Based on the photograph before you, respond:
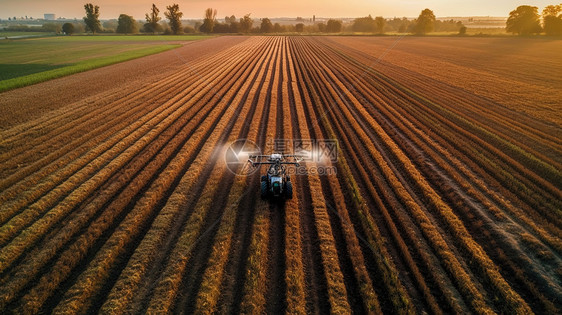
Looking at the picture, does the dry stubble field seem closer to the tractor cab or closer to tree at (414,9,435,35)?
the tractor cab

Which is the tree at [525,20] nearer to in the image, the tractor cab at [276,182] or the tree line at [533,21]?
the tree line at [533,21]

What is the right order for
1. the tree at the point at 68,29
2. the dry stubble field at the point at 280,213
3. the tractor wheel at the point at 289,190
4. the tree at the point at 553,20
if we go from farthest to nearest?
the tree at the point at 68,29, the tree at the point at 553,20, the tractor wheel at the point at 289,190, the dry stubble field at the point at 280,213

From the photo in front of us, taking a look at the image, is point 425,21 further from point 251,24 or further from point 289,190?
point 289,190

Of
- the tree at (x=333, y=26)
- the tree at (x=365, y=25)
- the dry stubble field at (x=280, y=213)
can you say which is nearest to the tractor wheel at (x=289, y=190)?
the dry stubble field at (x=280, y=213)

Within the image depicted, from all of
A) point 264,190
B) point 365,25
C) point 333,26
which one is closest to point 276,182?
point 264,190

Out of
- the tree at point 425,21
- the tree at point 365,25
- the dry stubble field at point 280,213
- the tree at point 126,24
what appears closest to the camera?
the dry stubble field at point 280,213

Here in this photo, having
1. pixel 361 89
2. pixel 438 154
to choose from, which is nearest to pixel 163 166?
pixel 438 154

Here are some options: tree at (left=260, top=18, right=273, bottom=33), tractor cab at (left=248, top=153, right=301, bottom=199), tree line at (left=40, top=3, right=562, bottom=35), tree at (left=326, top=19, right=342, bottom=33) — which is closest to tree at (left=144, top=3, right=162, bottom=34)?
tree line at (left=40, top=3, right=562, bottom=35)

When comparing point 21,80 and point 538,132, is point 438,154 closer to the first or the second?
point 538,132
